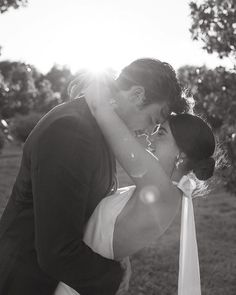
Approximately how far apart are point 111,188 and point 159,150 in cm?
43

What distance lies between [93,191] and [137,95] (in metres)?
0.56

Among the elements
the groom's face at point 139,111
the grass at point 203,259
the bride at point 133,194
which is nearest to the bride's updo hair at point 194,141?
the bride at point 133,194

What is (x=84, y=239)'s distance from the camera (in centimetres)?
242

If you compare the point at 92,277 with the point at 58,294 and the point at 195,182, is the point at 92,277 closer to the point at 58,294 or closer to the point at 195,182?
the point at 58,294

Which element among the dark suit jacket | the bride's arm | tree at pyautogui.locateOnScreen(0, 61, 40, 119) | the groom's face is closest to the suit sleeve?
the dark suit jacket

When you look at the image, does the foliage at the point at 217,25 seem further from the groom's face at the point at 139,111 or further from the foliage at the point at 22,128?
the foliage at the point at 22,128

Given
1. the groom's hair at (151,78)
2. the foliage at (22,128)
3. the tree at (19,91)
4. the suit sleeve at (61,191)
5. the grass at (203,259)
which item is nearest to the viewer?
the suit sleeve at (61,191)

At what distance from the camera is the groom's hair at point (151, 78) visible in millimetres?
2465

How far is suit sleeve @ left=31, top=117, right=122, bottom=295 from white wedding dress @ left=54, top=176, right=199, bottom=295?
0.64ft

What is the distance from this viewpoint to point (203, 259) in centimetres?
859

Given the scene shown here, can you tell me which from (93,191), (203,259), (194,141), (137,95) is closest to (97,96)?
(137,95)

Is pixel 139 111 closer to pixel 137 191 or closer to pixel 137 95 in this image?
pixel 137 95

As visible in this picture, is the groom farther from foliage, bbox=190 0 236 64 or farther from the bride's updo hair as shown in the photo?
foliage, bbox=190 0 236 64

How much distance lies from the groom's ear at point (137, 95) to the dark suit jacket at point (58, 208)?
0.30m
